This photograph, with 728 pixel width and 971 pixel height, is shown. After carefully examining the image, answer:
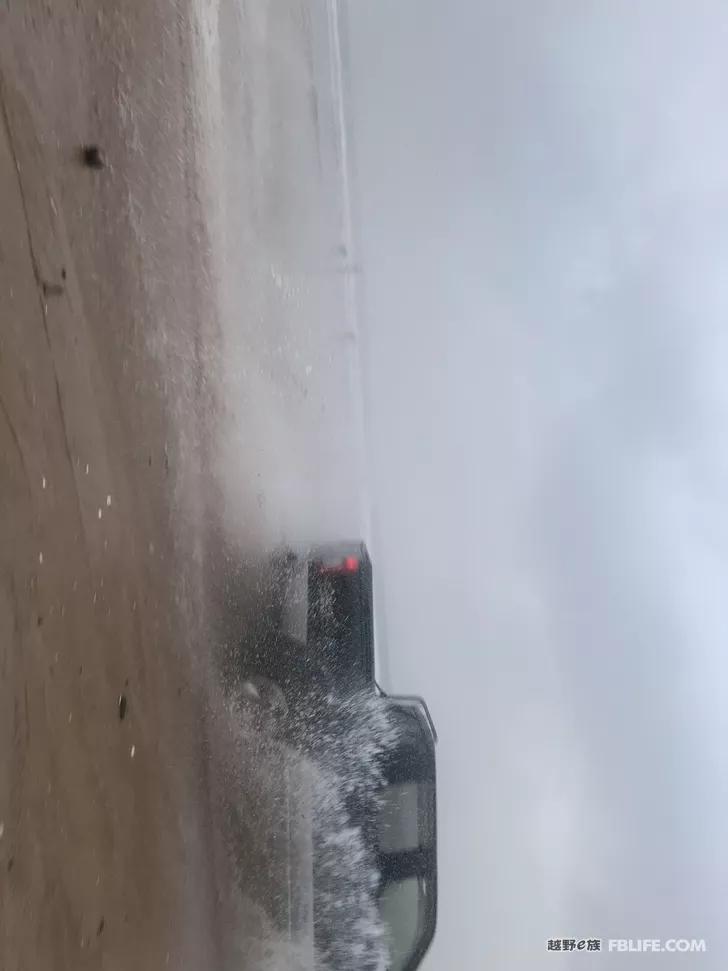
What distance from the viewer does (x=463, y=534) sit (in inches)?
45.2

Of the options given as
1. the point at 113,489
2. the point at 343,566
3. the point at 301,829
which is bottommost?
the point at 301,829

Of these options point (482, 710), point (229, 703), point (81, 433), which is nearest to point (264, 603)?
point (229, 703)

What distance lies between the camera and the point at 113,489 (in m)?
0.44

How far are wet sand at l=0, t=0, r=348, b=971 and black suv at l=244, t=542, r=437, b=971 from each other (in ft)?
0.51

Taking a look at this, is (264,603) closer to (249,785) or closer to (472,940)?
(249,785)

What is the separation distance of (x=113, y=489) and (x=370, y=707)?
0.63m

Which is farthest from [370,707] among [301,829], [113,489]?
[113,489]

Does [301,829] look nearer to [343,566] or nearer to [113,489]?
[343,566]

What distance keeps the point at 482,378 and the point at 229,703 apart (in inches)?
24.7

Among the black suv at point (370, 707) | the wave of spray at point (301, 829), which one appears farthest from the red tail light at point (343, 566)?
the wave of spray at point (301, 829)

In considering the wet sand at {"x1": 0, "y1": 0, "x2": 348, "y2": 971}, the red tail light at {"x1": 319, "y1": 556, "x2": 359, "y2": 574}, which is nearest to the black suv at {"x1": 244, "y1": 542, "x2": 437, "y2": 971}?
the red tail light at {"x1": 319, "y1": 556, "x2": 359, "y2": 574}

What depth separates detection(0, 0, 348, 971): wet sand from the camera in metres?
0.33

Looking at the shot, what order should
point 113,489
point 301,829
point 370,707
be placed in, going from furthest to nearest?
1. point 370,707
2. point 301,829
3. point 113,489

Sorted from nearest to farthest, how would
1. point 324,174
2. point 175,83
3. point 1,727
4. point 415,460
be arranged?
point 1,727, point 175,83, point 324,174, point 415,460
